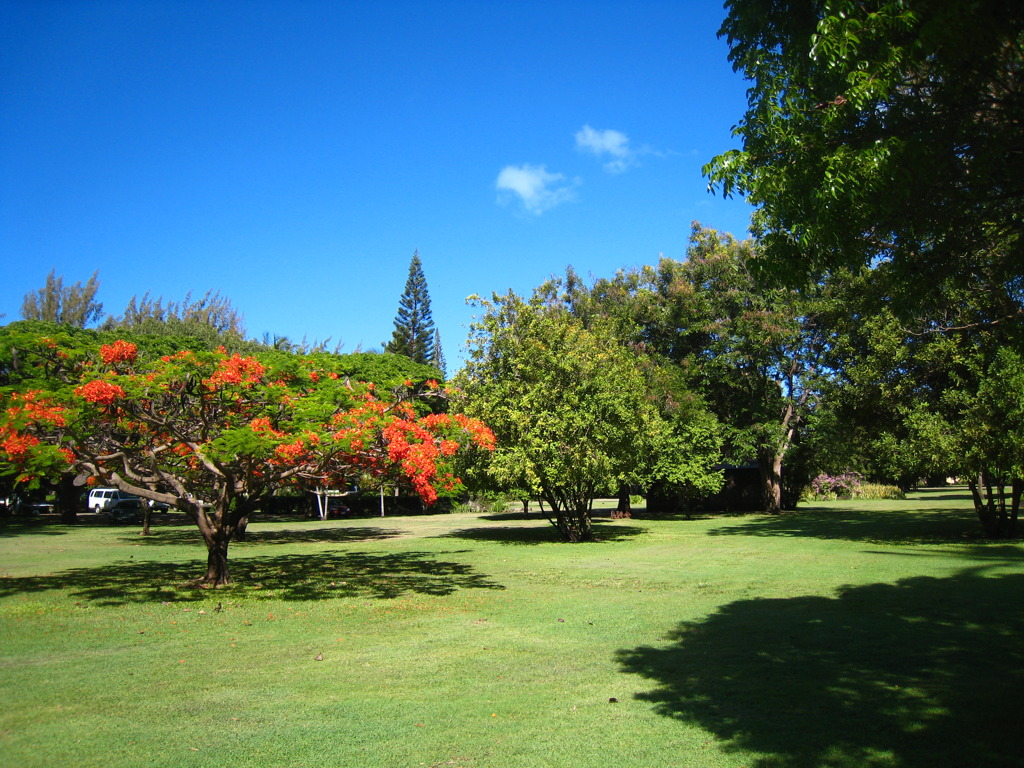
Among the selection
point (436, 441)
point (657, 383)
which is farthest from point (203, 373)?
point (657, 383)

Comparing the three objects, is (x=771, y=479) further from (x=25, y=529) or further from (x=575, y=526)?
(x=25, y=529)

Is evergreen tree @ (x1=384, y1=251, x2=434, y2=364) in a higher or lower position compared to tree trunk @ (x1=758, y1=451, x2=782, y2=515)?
higher

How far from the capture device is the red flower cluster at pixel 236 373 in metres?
11.7

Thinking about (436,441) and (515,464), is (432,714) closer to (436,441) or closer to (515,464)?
(436,441)

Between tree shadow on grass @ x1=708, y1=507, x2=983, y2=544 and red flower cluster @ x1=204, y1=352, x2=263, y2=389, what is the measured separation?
1775cm

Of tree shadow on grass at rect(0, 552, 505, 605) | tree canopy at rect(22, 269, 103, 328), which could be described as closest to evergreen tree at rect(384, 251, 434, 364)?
tree canopy at rect(22, 269, 103, 328)

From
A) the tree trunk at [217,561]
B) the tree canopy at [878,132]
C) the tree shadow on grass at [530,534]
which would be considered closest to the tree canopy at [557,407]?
the tree shadow on grass at [530,534]

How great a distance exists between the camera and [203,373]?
39.2ft

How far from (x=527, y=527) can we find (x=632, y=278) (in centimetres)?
1893

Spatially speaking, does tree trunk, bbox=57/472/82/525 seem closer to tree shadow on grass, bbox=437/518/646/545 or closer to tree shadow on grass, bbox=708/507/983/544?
tree shadow on grass, bbox=437/518/646/545

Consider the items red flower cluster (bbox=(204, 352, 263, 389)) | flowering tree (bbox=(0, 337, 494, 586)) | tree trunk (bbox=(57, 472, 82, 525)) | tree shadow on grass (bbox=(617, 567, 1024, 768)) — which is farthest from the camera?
tree trunk (bbox=(57, 472, 82, 525))

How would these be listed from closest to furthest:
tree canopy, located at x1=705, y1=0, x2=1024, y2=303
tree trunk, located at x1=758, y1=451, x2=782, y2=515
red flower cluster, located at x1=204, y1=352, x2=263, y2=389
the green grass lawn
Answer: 1. the green grass lawn
2. tree canopy, located at x1=705, y1=0, x2=1024, y2=303
3. red flower cluster, located at x1=204, y1=352, x2=263, y2=389
4. tree trunk, located at x1=758, y1=451, x2=782, y2=515

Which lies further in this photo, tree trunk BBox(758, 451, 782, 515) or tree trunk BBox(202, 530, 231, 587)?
tree trunk BBox(758, 451, 782, 515)

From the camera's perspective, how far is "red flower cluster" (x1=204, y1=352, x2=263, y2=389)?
38.3 ft
